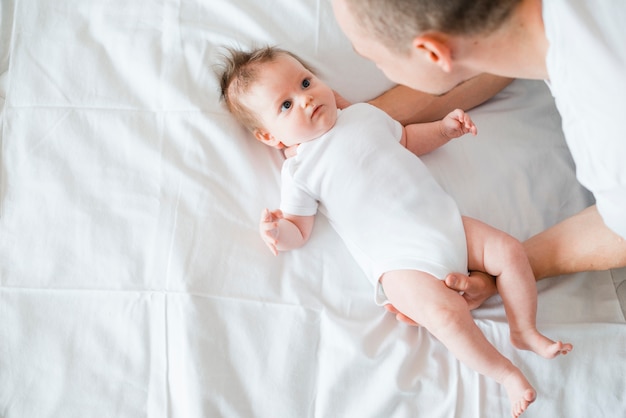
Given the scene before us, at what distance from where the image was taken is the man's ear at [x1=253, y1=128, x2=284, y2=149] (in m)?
1.37

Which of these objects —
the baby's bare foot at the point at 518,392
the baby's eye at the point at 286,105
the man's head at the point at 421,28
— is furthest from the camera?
the baby's eye at the point at 286,105

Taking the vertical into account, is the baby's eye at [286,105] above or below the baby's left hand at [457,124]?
below

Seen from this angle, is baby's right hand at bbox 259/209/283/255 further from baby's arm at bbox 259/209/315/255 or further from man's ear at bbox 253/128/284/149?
man's ear at bbox 253/128/284/149

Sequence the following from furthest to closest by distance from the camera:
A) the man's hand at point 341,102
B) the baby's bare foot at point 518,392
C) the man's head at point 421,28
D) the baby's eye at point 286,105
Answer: the man's hand at point 341,102, the baby's eye at point 286,105, the baby's bare foot at point 518,392, the man's head at point 421,28

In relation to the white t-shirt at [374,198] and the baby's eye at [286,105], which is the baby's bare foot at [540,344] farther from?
the baby's eye at [286,105]

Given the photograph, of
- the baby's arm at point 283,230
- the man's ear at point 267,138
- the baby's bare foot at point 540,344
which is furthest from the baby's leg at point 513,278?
the man's ear at point 267,138

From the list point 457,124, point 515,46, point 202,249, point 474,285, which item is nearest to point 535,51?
point 515,46

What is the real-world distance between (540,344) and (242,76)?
0.79 m

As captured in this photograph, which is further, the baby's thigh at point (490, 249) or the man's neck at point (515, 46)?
the baby's thigh at point (490, 249)

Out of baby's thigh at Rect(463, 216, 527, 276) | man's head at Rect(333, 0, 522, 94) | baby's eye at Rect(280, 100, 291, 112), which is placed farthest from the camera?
baby's eye at Rect(280, 100, 291, 112)

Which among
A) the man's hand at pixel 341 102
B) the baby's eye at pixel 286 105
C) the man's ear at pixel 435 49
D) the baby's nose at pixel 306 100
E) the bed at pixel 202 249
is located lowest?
the bed at pixel 202 249

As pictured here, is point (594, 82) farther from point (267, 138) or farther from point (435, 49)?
point (267, 138)

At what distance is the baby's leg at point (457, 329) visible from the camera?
112 centimetres

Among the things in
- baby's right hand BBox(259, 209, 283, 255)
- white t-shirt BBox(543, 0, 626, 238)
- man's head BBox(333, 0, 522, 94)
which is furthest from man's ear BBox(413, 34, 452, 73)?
baby's right hand BBox(259, 209, 283, 255)
